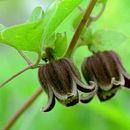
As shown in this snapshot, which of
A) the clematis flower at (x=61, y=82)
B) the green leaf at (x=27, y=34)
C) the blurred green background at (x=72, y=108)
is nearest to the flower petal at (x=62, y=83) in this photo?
the clematis flower at (x=61, y=82)

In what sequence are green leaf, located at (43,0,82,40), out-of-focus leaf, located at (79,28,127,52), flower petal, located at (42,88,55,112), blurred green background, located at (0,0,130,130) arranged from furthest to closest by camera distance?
blurred green background, located at (0,0,130,130)
out-of-focus leaf, located at (79,28,127,52)
flower petal, located at (42,88,55,112)
green leaf, located at (43,0,82,40)

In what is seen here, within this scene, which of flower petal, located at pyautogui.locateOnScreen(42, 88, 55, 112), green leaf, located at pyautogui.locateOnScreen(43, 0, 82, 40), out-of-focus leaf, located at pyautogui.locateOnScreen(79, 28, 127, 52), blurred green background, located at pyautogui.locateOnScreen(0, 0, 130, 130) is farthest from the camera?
blurred green background, located at pyautogui.locateOnScreen(0, 0, 130, 130)

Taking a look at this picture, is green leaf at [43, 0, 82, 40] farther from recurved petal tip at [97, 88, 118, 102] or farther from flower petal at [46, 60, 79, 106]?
recurved petal tip at [97, 88, 118, 102]

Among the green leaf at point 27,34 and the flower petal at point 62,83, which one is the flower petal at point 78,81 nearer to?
the flower petal at point 62,83

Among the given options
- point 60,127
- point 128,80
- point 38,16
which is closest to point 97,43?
point 128,80

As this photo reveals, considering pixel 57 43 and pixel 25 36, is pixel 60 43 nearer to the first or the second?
pixel 57 43

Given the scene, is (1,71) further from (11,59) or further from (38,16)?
(38,16)

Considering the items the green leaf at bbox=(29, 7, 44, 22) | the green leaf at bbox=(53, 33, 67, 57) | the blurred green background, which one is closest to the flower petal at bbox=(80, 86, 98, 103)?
the green leaf at bbox=(53, 33, 67, 57)

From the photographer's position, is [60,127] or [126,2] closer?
[60,127]
